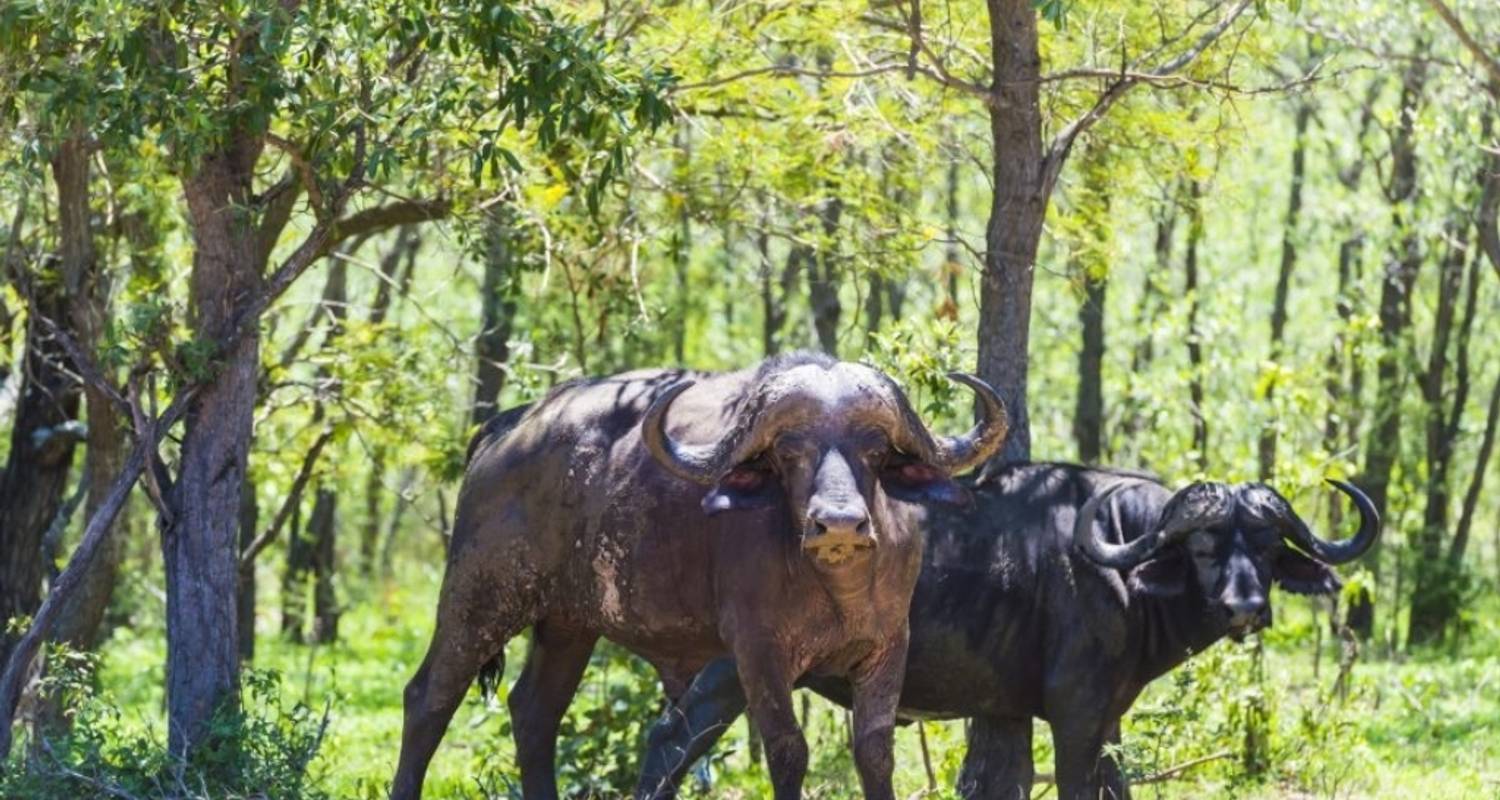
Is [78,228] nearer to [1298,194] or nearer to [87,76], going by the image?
[87,76]

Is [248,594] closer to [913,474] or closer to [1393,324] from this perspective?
[1393,324]

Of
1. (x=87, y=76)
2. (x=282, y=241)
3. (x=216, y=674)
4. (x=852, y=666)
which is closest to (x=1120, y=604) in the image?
(x=852, y=666)

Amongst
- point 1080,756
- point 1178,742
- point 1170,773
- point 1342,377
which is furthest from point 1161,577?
point 1342,377

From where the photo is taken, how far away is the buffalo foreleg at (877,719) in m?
9.06

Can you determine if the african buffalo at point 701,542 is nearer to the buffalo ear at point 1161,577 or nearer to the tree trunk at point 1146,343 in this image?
the buffalo ear at point 1161,577

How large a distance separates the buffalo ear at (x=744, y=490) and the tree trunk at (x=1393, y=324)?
49.8ft

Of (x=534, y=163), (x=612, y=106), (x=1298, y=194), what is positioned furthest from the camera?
(x=1298, y=194)

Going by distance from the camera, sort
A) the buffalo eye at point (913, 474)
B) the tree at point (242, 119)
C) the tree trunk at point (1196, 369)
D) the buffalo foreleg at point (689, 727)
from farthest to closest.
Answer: the tree trunk at point (1196, 369), the buffalo foreleg at point (689, 727), the tree at point (242, 119), the buffalo eye at point (913, 474)

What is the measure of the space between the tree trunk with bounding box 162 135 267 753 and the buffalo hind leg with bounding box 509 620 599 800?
1455 millimetres

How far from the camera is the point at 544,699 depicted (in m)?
10.7

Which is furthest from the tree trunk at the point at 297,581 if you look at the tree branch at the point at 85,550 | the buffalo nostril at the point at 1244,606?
the buffalo nostril at the point at 1244,606

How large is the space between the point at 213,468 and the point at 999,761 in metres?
4.23

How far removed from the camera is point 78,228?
39.1 feet

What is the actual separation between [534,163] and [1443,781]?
644cm
